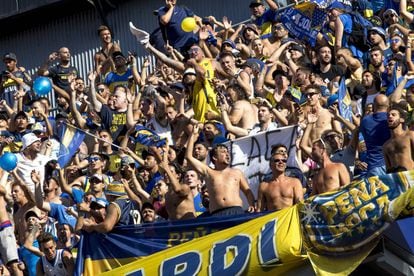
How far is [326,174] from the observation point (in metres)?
21.2

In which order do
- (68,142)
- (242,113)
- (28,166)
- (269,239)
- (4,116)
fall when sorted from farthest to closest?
1. (4,116)
2. (68,142)
3. (28,166)
4. (242,113)
5. (269,239)

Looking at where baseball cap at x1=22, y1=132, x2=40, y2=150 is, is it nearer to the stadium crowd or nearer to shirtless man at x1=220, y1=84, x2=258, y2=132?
the stadium crowd

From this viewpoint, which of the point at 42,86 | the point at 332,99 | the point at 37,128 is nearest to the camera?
the point at 332,99

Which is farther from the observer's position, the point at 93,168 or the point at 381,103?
the point at 93,168

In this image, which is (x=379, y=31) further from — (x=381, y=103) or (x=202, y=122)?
(x=381, y=103)

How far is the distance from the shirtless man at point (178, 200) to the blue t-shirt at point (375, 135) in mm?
2408

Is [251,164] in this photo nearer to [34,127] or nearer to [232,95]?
[232,95]

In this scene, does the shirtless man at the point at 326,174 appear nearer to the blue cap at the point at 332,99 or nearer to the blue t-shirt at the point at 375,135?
the blue t-shirt at the point at 375,135

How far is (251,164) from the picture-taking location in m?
23.1

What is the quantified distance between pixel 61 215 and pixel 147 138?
1.99 metres

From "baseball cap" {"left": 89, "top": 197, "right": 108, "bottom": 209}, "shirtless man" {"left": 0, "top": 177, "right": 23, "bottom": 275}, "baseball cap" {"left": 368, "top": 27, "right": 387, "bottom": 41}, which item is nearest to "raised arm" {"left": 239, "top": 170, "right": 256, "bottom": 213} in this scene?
"baseball cap" {"left": 89, "top": 197, "right": 108, "bottom": 209}

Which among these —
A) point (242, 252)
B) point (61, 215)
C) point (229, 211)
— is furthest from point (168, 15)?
point (242, 252)

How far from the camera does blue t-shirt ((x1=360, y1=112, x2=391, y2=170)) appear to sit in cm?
2184

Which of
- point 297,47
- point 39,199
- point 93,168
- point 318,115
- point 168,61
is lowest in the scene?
point 39,199
